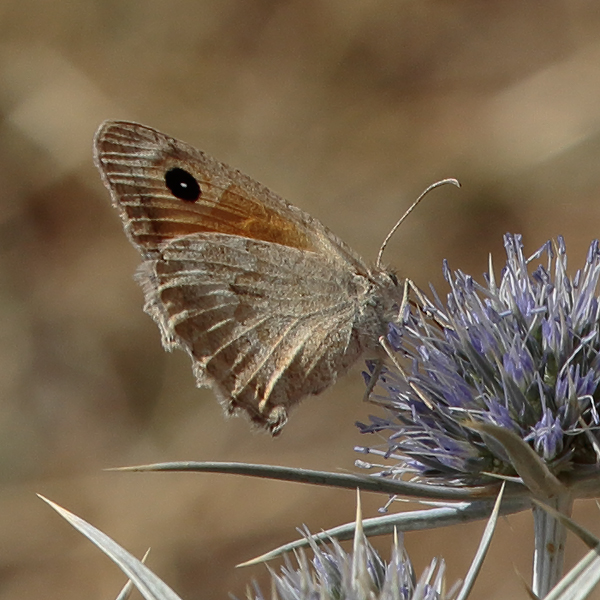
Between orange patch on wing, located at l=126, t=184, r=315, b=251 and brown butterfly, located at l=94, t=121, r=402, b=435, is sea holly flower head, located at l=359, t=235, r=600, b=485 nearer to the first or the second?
brown butterfly, located at l=94, t=121, r=402, b=435

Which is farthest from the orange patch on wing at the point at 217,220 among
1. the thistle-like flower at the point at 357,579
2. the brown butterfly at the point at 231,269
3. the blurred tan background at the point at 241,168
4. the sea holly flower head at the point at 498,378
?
the blurred tan background at the point at 241,168

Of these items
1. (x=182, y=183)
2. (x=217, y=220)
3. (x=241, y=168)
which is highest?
(x=241, y=168)

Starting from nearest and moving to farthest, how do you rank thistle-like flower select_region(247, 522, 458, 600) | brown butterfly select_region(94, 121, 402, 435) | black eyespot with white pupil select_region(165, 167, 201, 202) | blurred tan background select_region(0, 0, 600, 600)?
1. thistle-like flower select_region(247, 522, 458, 600)
2. brown butterfly select_region(94, 121, 402, 435)
3. black eyespot with white pupil select_region(165, 167, 201, 202)
4. blurred tan background select_region(0, 0, 600, 600)

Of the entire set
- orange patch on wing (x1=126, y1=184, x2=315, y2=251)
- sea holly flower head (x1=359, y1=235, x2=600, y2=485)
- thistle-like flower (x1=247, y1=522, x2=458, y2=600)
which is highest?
orange patch on wing (x1=126, y1=184, x2=315, y2=251)

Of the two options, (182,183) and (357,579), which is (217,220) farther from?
(357,579)

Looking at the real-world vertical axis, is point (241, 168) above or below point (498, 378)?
above

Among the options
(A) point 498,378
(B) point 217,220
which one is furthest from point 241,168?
(A) point 498,378

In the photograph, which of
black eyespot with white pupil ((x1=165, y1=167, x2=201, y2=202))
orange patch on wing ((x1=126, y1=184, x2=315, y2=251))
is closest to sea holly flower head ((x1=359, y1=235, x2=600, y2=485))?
orange patch on wing ((x1=126, y1=184, x2=315, y2=251))

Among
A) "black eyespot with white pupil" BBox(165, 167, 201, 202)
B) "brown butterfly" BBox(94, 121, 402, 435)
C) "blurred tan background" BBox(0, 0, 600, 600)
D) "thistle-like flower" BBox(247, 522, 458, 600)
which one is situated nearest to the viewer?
"thistle-like flower" BBox(247, 522, 458, 600)

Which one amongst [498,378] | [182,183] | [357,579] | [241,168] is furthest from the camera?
[241,168]
